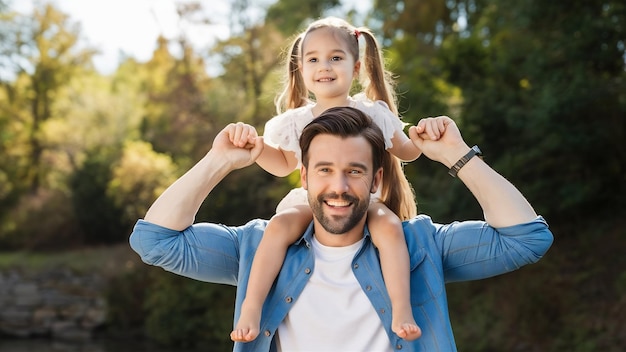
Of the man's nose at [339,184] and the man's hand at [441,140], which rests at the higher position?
the man's hand at [441,140]

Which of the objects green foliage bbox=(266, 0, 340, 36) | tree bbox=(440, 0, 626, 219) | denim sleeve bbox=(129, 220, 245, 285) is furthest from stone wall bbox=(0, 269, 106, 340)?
denim sleeve bbox=(129, 220, 245, 285)

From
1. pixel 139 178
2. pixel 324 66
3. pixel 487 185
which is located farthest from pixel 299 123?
pixel 139 178

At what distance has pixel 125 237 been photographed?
2230 cm

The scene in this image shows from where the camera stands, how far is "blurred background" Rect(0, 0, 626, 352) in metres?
11.3

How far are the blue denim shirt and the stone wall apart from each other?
1715 centimetres

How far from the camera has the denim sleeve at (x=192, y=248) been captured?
2.55m

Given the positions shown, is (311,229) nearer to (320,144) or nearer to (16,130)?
(320,144)

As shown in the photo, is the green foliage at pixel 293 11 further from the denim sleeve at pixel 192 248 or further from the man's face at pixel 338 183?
the man's face at pixel 338 183

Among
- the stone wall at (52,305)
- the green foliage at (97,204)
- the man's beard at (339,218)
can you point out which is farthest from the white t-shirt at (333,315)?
the green foliage at (97,204)

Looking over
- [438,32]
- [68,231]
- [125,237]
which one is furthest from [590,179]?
[68,231]

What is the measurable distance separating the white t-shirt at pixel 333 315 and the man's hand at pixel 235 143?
0.37 meters

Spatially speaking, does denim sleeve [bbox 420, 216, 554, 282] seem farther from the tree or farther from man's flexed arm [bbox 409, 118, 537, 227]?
the tree

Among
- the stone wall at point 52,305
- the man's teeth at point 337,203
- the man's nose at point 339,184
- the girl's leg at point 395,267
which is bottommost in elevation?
the stone wall at point 52,305

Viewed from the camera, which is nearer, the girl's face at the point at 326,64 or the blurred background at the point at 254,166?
the girl's face at the point at 326,64
